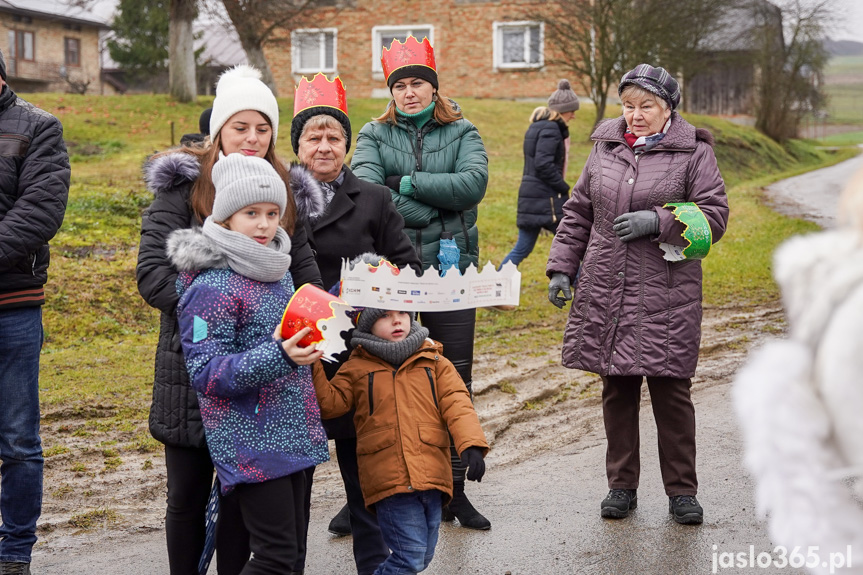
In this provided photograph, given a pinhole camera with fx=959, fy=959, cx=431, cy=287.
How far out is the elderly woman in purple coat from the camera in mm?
4883

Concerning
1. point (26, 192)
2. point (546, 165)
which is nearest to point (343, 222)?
point (26, 192)

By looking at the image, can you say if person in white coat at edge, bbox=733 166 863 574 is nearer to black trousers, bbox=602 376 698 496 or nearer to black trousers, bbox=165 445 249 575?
black trousers, bbox=165 445 249 575

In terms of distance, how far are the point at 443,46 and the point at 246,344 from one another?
35.6 m

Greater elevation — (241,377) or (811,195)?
(241,377)

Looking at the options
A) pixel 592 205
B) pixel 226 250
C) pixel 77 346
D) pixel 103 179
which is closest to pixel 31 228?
pixel 226 250

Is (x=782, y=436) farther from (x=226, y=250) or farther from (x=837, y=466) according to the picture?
(x=226, y=250)

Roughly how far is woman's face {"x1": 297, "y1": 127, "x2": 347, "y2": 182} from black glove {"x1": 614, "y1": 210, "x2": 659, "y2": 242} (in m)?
1.47

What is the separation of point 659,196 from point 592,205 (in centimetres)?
41

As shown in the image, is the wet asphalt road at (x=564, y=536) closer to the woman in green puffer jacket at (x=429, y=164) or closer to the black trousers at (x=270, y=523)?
the woman in green puffer jacket at (x=429, y=164)

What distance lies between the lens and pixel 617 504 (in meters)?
5.07

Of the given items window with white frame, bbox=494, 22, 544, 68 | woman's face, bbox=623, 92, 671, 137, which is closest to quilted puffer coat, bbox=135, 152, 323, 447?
woman's face, bbox=623, 92, 671, 137

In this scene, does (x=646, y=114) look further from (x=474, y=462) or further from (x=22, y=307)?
(x=22, y=307)

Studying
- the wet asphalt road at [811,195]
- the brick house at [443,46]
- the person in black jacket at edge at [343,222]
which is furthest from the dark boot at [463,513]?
the brick house at [443,46]

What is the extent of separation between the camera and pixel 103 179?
16.4 meters
